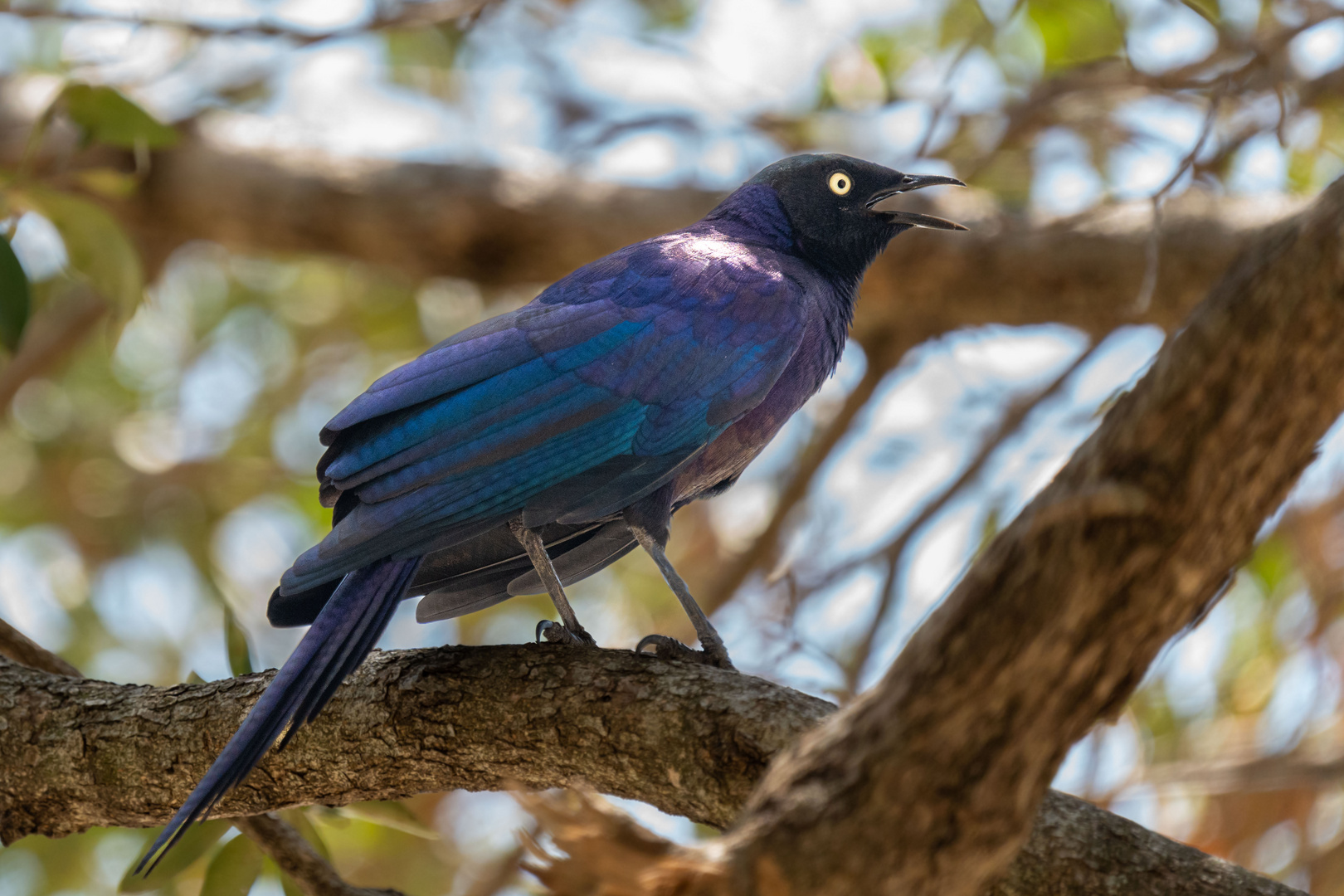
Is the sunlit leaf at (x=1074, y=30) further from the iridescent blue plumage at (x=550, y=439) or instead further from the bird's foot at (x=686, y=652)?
the bird's foot at (x=686, y=652)

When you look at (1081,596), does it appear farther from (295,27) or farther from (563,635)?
(295,27)

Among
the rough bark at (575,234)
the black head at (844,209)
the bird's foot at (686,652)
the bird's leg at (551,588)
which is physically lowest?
the bird's foot at (686,652)

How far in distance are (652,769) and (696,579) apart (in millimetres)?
5048

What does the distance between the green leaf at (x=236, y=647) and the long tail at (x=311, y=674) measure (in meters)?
0.59

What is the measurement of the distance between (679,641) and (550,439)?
0.60 m

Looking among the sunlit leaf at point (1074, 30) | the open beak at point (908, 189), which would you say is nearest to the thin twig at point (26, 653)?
the open beak at point (908, 189)

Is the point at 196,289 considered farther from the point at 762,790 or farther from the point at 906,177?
the point at 762,790

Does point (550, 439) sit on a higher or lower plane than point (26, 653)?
higher

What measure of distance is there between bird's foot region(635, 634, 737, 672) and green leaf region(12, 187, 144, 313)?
228cm

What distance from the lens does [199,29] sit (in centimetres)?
545

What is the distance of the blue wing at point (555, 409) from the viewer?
120 inches

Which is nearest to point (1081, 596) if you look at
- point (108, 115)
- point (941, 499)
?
point (108, 115)

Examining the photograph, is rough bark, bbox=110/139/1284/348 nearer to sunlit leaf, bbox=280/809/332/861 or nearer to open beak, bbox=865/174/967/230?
open beak, bbox=865/174/967/230

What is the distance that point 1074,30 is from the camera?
693cm
